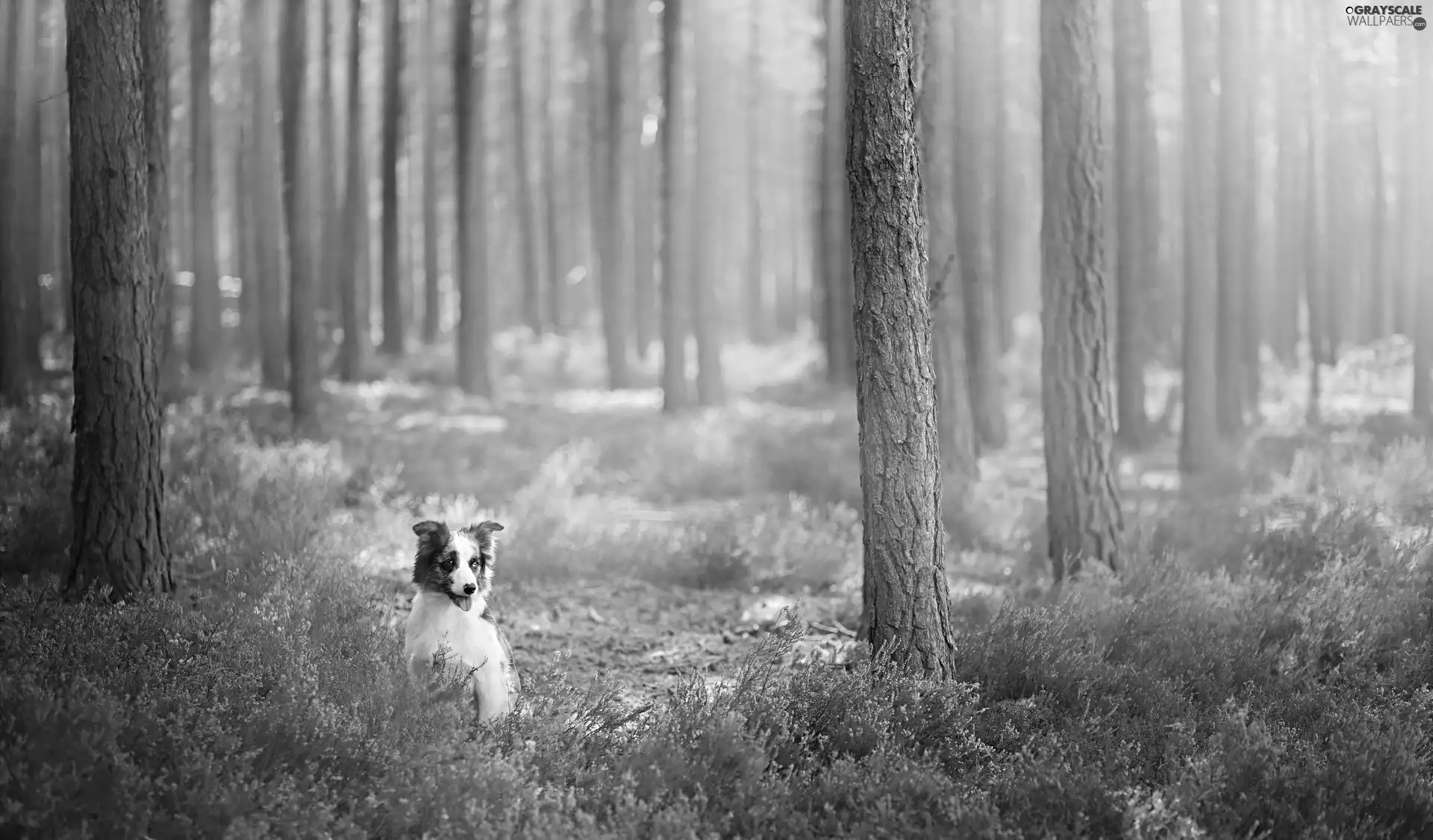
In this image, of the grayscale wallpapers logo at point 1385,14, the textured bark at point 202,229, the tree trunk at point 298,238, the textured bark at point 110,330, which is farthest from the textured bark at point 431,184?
the grayscale wallpapers logo at point 1385,14

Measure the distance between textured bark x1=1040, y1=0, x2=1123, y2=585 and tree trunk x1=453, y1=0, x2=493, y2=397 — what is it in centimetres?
1428

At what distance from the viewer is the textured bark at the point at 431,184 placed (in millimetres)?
28094

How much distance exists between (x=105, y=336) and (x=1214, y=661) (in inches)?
283

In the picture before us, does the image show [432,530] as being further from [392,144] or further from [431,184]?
[431,184]

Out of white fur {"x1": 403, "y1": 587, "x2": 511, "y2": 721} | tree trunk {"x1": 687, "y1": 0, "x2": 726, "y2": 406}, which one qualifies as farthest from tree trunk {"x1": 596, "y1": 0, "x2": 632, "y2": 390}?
white fur {"x1": 403, "y1": 587, "x2": 511, "y2": 721}

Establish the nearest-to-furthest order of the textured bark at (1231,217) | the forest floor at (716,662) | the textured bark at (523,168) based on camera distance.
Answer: the forest floor at (716,662) → the textured bark at (1231,217) → the textured bark at (523,168)

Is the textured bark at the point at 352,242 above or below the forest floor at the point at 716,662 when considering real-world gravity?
above

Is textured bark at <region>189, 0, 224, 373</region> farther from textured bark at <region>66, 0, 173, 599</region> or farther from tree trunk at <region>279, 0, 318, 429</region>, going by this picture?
textured bark at <region>66, 0, 173, 599</region>

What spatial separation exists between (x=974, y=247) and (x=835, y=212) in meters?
5.68

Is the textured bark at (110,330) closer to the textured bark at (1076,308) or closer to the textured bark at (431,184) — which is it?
the textured bark at (1076,308)

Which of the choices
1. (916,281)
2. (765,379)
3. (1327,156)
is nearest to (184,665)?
(916,281)

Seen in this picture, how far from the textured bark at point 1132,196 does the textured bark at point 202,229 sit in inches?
687

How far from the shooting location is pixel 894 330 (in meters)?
5.77

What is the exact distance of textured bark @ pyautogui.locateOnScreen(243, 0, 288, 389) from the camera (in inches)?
706
